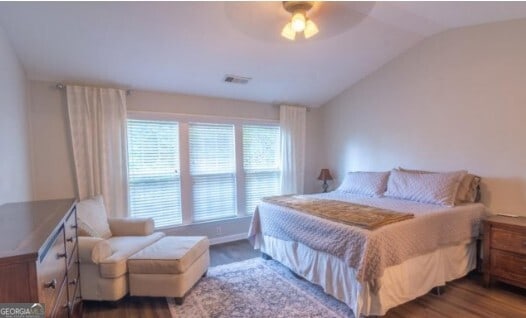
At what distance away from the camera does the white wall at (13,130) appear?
2.07 meters

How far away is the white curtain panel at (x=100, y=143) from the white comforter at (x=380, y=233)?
1.73 meters

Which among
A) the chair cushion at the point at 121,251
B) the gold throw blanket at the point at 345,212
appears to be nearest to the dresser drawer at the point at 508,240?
the gold throw blanket at the point at 345,212

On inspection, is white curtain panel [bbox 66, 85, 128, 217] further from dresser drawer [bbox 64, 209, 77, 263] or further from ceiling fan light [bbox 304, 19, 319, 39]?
ceiling fan light [bbox 304, 19, 319, 39]

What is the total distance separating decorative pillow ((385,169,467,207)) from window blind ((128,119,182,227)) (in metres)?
2.71

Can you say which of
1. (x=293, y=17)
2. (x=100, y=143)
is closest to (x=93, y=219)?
(x=100, y=143)

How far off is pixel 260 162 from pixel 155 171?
1.54 metres

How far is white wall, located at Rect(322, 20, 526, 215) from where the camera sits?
272 centimetres

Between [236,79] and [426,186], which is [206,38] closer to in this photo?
[236,79]

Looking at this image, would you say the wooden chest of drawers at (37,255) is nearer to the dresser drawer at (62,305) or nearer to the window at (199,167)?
the dresser drawer at (62,305)

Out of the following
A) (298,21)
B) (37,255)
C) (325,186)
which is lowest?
(325,186)

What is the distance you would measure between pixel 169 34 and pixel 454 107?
3099 mm

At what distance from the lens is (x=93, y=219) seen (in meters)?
2.72

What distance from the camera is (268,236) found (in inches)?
128

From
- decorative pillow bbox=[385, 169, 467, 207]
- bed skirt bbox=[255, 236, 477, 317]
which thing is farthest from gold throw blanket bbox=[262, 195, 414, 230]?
decorative pillow bbox=[385, 169, 467, 207]
